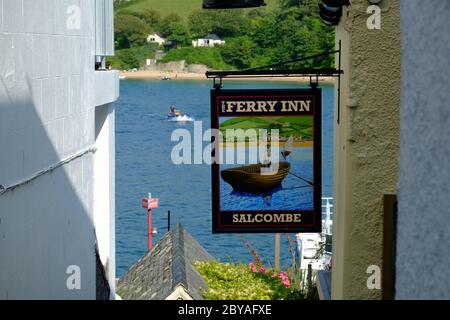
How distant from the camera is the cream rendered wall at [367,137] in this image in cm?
750

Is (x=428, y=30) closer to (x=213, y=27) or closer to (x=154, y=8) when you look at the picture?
(x=213, y=27)

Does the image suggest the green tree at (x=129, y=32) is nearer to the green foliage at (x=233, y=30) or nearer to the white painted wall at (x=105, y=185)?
the green foliage at (x=233, y=30)

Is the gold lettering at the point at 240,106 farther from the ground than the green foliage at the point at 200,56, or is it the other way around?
the green foliage at the point at 200,56

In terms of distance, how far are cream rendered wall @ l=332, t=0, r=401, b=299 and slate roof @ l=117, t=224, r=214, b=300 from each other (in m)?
8.66

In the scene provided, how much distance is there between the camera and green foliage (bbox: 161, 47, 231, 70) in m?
90.8

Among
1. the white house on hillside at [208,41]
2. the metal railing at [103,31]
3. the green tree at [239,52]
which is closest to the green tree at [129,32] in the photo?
the white house on hillside at [208,41]

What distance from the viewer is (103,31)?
14.0m

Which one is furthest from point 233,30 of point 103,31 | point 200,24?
Answer: point 103,31

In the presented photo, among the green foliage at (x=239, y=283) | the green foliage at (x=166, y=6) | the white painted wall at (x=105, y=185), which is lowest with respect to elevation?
the green foliage at (x=239, y=283)

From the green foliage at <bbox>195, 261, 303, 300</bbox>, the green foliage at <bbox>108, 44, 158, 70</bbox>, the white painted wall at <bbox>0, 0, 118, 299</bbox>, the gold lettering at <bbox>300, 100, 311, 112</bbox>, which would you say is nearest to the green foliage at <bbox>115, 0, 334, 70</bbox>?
the green foliage at <bbox>108, 44, 158, 70</bbox>

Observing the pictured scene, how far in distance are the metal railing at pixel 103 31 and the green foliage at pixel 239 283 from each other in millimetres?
4795

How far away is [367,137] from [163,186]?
5742cm

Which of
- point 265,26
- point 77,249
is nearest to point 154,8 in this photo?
point 265,26

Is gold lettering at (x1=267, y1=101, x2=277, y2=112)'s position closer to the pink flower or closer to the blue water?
the blue water
